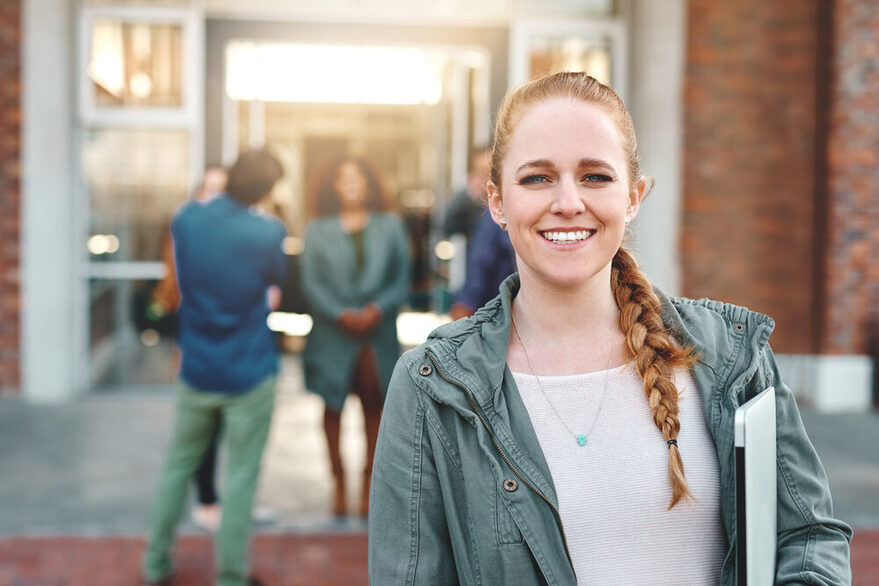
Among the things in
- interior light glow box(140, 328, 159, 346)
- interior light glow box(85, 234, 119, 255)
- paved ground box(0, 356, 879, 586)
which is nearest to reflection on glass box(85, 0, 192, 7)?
interior light glow box(85, 234, 119, 255)

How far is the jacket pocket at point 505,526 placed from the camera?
166 cm

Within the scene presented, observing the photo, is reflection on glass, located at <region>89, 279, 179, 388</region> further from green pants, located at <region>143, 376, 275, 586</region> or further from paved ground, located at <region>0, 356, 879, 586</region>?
green pants, located at <region>143, 376, 275, 586</region>

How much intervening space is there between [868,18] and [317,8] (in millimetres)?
4658

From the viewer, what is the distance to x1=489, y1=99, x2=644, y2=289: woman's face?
172 cm

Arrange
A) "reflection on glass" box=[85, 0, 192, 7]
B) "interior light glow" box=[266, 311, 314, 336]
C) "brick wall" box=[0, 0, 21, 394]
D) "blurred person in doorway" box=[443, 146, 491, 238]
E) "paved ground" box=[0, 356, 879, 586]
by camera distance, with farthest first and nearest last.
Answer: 1. "interior light glow" box=[266, 311, 314, 336]
2. "reflection on glass" box=[85, 0, 192, 7]
3. "brick wall" box=[0, 0, 21, 394]
4. "blurred person in doorway" box=[443, 146, 491, 238]
5. "paved ground" box=[0, 356, 879, 586]

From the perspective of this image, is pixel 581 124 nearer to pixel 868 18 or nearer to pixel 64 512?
pixel 64 512

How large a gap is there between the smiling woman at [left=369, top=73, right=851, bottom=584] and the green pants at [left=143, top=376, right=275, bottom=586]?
2594 millimetres

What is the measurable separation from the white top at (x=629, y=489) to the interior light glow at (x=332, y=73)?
7648 millimetres

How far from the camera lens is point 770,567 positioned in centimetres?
164

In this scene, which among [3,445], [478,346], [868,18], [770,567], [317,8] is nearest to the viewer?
[770,567]

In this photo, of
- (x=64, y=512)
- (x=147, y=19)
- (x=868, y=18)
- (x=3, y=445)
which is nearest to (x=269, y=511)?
(x=64, y=512)

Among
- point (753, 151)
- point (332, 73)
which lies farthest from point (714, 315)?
Answer: point (332, 73)

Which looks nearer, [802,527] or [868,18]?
[802,527]

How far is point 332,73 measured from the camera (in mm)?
9484
